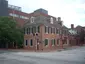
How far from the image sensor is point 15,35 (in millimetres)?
47000

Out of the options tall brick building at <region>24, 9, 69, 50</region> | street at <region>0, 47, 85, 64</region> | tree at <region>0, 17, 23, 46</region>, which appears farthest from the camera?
tree at <region>0, 17, 23, 46</region>

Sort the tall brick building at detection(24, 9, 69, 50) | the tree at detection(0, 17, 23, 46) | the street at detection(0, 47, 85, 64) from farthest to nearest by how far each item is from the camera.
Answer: the tree at detection(0, 17, 23, 46), the tall brick building at detection(24, 9, 69, 50), the street at detection(0, 47, 85, 64)

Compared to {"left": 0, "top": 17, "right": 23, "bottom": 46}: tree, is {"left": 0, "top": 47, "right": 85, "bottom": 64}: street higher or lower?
lower

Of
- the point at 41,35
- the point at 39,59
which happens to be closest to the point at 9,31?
the point at 41,35

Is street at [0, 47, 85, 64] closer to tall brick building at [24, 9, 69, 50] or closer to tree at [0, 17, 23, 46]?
tall brick building at [24, 9, 69, 50]

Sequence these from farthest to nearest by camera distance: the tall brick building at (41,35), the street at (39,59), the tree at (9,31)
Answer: the tree at (9,31), the tall brick building at (41,35), the street at (39,59)

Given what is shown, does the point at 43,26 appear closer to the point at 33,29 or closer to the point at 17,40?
the point at 33,29

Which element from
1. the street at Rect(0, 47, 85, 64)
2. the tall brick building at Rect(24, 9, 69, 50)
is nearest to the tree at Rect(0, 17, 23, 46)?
the tall brick building at Rect(24, 9, 69, 50)

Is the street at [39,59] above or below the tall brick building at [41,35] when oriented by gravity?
below

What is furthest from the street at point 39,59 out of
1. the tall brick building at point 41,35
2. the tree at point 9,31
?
the tree at point 9,31

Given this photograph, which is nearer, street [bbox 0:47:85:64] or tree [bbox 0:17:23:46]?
street [bbox 0:47:85:64]

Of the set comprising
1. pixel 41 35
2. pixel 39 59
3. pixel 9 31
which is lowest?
pixel 39 59

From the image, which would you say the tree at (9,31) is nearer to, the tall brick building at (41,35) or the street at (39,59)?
the tall brick building at (41,35)

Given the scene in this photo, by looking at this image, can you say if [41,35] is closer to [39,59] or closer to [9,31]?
[9,31]
